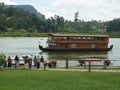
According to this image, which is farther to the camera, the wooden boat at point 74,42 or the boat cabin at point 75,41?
the wooden boat at point 74,42

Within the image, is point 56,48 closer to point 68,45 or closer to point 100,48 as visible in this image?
point 68,45

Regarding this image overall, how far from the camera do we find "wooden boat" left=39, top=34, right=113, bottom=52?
93188 mm

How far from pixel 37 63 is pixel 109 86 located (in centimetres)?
1905

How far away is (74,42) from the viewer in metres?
94.2

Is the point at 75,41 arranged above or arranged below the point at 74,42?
above

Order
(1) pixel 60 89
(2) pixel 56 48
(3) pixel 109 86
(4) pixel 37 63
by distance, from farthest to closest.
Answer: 1. (2) pixel 56 48
2. (4) pixel 37 63
3. (3) pixel 109 86
4. (1) pixel 60 89

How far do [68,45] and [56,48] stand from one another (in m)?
3.23

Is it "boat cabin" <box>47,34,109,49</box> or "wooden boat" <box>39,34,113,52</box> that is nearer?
"boat cabin" <box>47,34,109,49</box>

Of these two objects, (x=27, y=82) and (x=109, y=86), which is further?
(x=27, y=82)

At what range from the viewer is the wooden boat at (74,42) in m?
93.2

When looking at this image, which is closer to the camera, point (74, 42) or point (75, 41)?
point (75, 41)

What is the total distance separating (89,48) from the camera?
315ft

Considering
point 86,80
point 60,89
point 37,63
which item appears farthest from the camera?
point 37,63

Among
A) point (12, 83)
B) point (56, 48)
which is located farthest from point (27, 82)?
point (56, 48)
